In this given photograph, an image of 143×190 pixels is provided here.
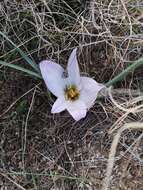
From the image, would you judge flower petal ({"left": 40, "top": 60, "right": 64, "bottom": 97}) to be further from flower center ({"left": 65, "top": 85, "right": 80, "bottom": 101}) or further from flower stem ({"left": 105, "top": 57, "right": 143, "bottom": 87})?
flower stem ({"left": 105, "top": 57, "right": 143, "bottom": 87})

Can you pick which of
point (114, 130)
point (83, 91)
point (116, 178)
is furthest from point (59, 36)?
point (116, 178)

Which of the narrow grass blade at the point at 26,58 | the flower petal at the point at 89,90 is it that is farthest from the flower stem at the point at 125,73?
the narrow grass blade at the point at 26,58

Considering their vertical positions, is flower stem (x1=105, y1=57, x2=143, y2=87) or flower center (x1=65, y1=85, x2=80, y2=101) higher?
flower stem (x1=105, y1=57, x2=143, y2=87)

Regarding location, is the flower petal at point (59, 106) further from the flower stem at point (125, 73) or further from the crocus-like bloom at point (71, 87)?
the flower stem at point (125, 73)

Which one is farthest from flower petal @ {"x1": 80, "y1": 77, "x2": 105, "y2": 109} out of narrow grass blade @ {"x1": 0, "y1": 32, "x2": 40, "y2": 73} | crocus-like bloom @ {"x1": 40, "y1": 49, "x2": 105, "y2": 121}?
narrow grass blade @ {"x1": 0, "y1": 32, "x2": 40, "y2": 73}

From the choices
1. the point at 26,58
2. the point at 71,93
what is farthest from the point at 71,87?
the point at 26,58

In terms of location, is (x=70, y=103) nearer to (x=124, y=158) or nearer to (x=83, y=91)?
(x=83, y=91)

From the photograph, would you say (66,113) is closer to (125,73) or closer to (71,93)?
(71,93)
